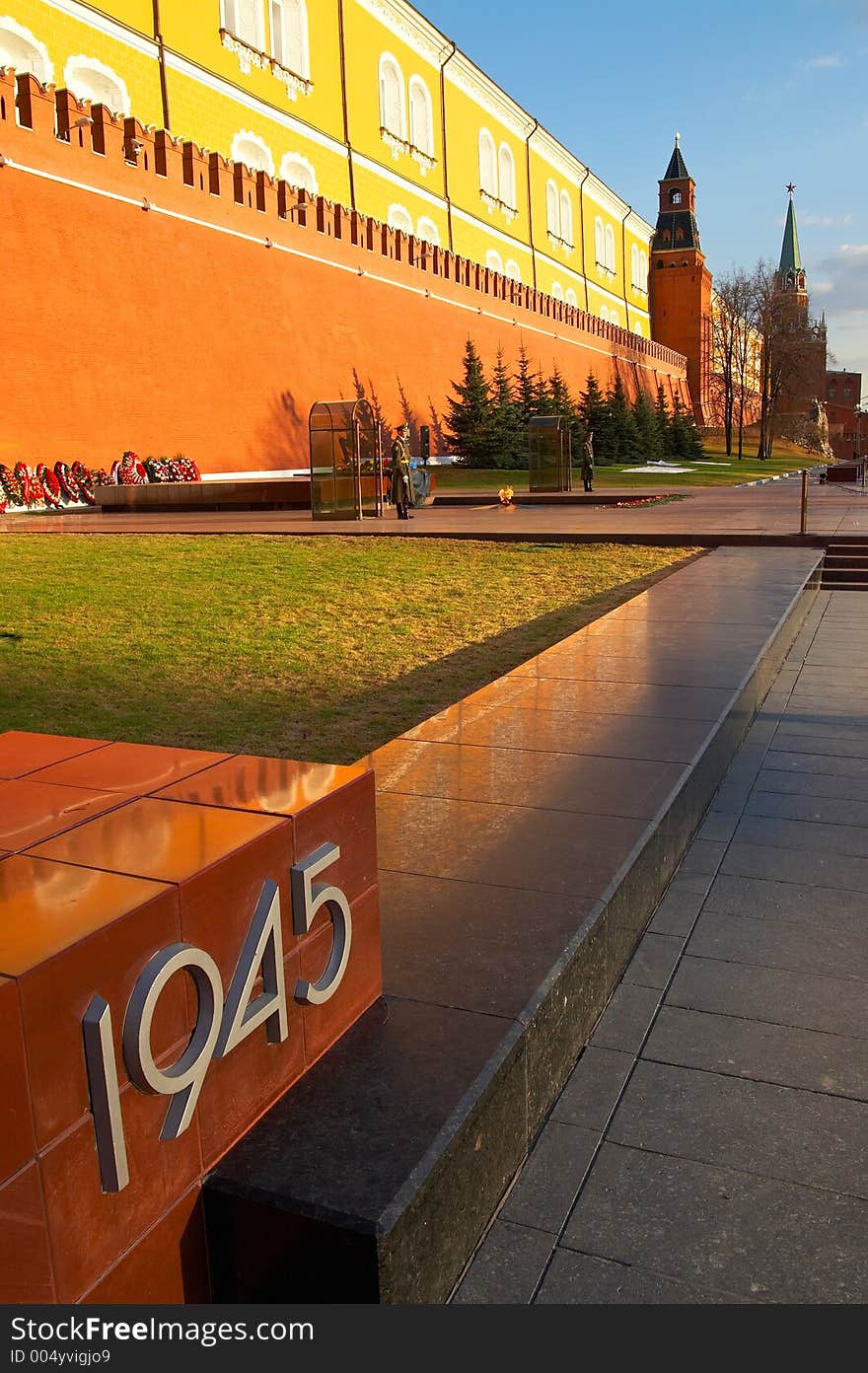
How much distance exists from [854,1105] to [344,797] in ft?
4.39

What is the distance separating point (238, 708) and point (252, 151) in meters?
26.6

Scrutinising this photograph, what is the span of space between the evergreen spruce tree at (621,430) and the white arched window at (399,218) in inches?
382

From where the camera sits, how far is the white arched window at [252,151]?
27.6 metres

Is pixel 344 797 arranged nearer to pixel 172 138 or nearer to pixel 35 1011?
pixel 35 1011

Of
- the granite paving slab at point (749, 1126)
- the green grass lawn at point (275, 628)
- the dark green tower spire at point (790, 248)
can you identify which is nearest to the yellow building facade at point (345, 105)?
the green grass lawn at point (275, 628)

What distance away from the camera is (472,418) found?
33875mm

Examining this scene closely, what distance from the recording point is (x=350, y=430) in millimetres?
18359

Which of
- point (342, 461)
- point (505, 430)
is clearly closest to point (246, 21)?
point (505, 430)

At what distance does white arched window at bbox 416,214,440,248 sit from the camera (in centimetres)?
3747

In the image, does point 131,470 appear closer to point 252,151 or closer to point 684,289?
point 252,151

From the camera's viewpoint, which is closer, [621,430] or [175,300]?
[175,300]

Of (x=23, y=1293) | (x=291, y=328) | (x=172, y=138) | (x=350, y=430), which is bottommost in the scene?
(x=23, y=1293)

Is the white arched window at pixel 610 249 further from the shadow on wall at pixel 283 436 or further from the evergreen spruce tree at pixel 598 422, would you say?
the shadow on wall at pixel 283 436
